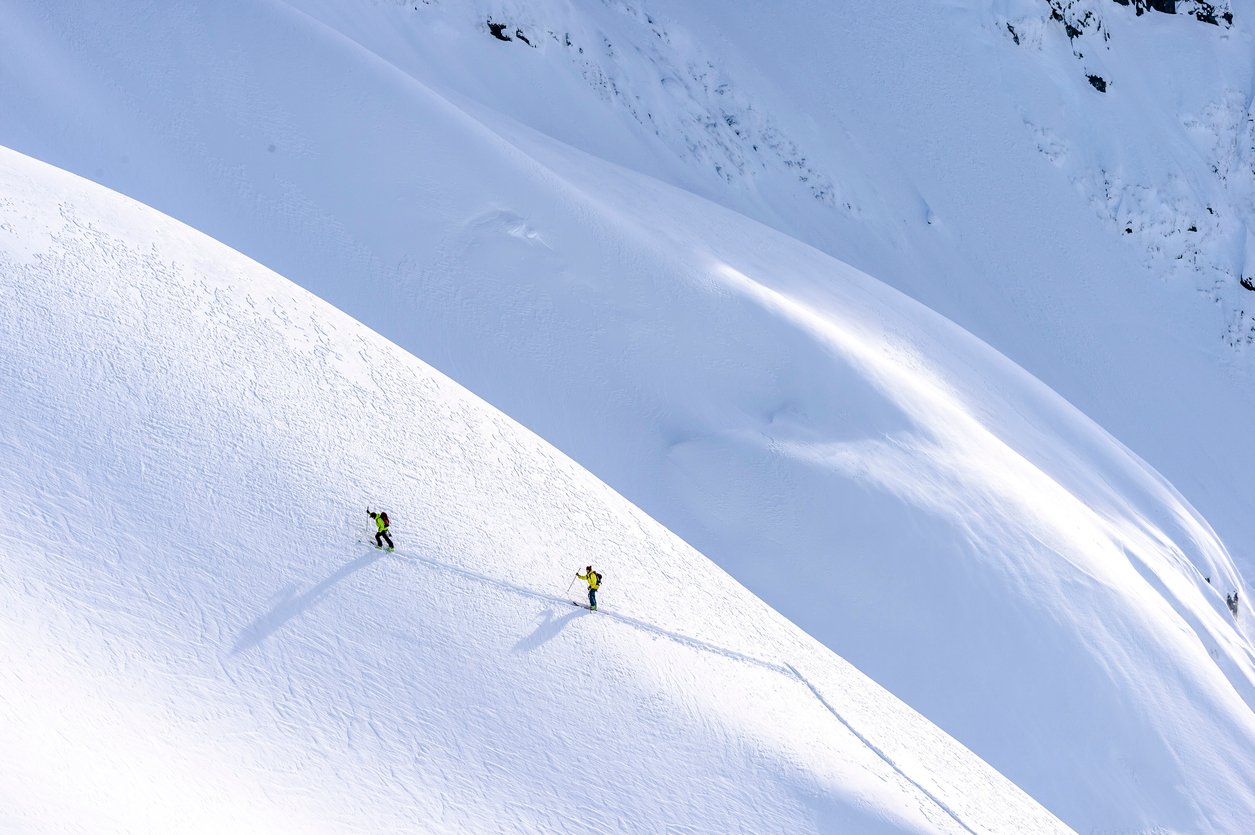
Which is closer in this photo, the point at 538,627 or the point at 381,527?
the point at 381,527

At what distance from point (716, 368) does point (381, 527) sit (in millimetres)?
11928

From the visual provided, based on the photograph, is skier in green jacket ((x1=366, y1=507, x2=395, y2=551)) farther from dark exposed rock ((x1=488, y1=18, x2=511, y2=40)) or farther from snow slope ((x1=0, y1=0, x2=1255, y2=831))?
dark exposed rock ((x1=488, y1=18, x2=511, y2=40))

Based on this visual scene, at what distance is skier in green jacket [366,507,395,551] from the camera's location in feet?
Result: 55.9

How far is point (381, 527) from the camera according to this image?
17.1 meters

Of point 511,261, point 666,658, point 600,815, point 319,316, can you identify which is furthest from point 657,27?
point 600,815

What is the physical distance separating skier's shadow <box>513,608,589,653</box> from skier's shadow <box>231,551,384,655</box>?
9.25ft

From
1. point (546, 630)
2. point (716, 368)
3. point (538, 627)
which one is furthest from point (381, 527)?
point (716, 368)

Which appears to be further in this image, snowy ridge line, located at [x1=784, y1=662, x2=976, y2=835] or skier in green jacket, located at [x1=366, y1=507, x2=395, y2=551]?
snowy ridge line, located at [x1=784, y1=662, x2=976, y2=835]

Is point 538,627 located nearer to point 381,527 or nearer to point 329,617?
point 381,527

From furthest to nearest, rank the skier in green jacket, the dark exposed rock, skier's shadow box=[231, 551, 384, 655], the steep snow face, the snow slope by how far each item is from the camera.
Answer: the dark exposed rock < the snow slope < the skier in green jacket < skier's shadow box=[231, 551, 384, 655] < the steep snow face

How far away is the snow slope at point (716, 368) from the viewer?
2350 centimetres

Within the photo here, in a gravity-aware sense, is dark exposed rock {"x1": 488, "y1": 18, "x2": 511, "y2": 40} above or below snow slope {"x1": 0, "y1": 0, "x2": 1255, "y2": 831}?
above

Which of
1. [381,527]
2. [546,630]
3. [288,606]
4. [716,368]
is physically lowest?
[288,606]

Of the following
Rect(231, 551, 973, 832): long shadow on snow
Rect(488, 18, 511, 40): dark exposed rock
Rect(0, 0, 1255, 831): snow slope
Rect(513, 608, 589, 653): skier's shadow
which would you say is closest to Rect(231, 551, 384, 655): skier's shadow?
Rect(231, 551, 973, 832): long shadow on snow
